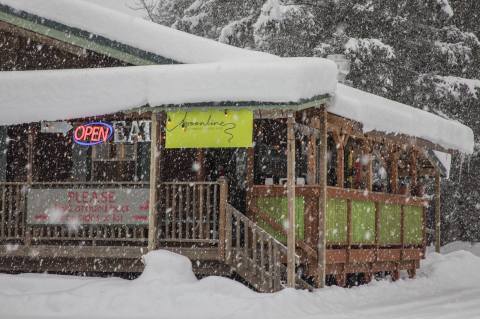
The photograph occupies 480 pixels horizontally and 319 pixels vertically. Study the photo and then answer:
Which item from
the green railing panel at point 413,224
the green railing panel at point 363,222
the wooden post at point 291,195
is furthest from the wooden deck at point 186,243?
the green railing panel at point 413,224

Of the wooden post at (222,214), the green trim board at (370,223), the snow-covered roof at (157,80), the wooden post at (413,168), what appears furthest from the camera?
the wooden post at (413,168)

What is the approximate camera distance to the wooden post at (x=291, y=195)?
596 inches

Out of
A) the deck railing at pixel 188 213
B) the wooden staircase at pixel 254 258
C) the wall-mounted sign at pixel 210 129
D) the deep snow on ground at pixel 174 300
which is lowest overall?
the deep snow on ground at pixel 174 300

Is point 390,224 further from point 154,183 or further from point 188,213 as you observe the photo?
point 154,183

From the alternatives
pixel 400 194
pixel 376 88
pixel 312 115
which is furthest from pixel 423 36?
pixel 312 115

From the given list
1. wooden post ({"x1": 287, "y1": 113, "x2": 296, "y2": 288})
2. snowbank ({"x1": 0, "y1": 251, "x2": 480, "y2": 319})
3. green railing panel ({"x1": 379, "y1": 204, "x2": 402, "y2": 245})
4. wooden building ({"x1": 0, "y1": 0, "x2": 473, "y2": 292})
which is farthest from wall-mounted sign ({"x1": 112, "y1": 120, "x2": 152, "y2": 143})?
green railing panel ({"x1": 379, "y1": 204, "x2": 402, "y2": 245})

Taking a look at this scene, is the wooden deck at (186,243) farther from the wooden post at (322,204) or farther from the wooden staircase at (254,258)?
the wooden post at (322,204)

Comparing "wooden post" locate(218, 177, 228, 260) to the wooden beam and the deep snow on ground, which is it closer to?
the deep snow on ground

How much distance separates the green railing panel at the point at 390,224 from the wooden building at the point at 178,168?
0.25 feet

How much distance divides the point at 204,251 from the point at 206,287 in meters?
1.46

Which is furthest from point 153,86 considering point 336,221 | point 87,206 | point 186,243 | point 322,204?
point 336,221

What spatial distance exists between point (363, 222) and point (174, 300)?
20.7 ft

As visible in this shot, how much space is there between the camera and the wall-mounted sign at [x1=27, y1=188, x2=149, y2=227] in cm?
1667

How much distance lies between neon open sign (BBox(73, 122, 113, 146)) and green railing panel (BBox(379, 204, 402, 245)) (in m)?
6.85
